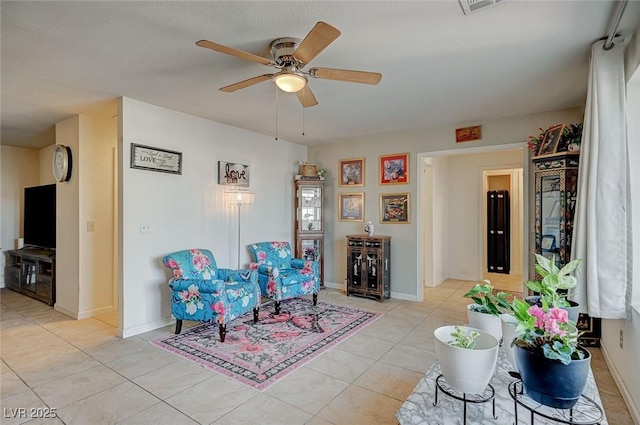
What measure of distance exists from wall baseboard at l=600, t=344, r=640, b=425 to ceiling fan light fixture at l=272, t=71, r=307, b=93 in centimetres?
307

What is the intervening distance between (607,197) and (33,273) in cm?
726

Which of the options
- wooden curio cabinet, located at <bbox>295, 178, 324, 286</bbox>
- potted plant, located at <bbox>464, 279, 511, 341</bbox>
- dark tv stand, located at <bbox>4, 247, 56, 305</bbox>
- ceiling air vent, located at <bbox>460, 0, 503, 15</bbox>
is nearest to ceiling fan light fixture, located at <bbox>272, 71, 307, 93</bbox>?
ceiling air vent, located at <bbox>460, 0, 503, 15</bbox>

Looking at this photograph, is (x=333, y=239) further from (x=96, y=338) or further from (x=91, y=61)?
(x=91, y=61)

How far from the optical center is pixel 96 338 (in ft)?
11.3

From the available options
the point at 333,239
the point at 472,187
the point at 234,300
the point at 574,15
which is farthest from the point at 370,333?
the point at 472,187

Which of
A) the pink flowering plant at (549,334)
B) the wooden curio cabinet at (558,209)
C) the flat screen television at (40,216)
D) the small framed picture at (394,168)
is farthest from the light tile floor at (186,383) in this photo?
the small framed picture at (394,168)

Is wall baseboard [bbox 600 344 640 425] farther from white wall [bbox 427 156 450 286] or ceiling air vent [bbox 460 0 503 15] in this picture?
white wall [bbox 427 156 450 286]

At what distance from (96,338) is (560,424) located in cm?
404

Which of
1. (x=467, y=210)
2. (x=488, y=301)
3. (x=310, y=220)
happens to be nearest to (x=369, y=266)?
(x=310, y=220)

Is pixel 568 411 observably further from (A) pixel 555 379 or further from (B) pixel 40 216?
(B) pixel 40 216

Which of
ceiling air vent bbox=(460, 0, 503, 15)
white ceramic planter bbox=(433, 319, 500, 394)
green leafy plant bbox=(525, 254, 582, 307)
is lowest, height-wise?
white ceramic planter bbox=(433, 319, 500, 394)

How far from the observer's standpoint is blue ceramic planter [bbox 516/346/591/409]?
3.18ft

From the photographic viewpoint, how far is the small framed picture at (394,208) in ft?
16.4
